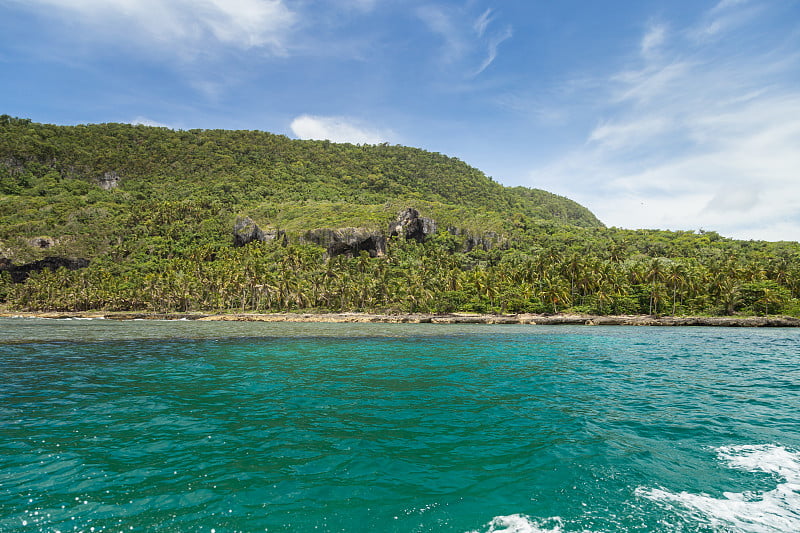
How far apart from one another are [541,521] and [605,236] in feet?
710

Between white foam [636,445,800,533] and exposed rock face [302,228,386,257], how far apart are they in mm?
162061

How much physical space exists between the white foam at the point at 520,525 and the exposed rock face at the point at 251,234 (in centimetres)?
17288

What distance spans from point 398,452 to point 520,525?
392 cm

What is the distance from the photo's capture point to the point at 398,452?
1020cm

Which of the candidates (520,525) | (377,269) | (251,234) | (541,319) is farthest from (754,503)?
(251,234)

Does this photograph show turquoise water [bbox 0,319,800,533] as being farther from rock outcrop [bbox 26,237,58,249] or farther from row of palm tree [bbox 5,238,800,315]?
rock outcrop [bbox 26,237,58,249]

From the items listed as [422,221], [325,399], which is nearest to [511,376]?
[325,399]

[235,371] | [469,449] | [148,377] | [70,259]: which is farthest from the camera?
[70,259]

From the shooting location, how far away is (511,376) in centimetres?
2166

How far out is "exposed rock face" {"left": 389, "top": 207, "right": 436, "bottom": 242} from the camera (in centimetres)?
18175

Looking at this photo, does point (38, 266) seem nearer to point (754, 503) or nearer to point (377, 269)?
point (377, 269)

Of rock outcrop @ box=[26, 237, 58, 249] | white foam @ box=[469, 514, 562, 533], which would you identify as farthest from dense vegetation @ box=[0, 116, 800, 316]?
white foam @ box=[469, 514, 562, 533]

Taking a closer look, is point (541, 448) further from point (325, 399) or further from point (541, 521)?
point (325, 399)

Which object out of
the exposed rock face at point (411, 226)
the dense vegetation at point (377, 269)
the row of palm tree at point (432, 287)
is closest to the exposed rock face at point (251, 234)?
the dense vegetation at point (377, 269)
